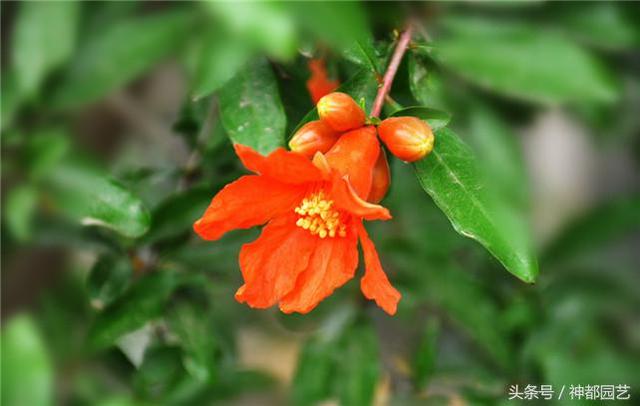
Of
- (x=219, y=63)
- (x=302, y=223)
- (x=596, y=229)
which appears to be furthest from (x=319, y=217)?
(x=596, y=229)

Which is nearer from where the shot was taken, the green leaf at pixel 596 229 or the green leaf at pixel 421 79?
the green leaf at pixel 421 79

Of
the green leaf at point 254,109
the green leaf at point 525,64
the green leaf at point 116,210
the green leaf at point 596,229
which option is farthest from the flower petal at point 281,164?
the green leaf at point 596,229

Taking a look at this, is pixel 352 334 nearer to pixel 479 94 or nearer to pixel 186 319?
pixel 186 319

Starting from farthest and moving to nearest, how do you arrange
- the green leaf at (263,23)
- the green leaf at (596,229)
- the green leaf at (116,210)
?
the green leaf at (596,229), the green leaf at (116,210), the green leaf at (263,23)

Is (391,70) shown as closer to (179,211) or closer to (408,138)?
(408,138)

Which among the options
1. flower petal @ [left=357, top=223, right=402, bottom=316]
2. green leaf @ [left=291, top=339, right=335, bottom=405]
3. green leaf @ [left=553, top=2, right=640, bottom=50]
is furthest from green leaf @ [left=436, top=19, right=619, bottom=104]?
flower petal @ [left=357, top=223, right=402, bottom=316]

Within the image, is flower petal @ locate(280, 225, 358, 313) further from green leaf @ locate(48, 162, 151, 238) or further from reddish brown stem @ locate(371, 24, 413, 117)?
green leaf @ locate(48, 162, 151, 238)

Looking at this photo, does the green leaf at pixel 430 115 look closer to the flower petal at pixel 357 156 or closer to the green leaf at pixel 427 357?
the flower petal at pixel 357 156

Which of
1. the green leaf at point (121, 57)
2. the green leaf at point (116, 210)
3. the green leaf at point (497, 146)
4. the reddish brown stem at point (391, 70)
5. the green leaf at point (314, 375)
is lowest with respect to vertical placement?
the green leaf at point (314, 375)
